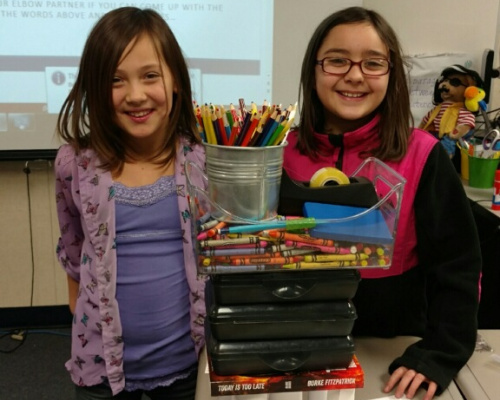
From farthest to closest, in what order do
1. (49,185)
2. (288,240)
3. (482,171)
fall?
(49,185) < (482,171) < (288,240)

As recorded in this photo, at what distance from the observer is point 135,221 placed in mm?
979

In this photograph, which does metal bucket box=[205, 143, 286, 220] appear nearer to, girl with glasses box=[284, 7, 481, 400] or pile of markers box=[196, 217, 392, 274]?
pile of markers box=[196, 217, 392, 274]

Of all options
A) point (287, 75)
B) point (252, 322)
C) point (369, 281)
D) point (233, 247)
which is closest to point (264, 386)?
point (252, 322)

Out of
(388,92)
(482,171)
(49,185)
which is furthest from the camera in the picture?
(49,185)

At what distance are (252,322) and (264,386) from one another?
8cm

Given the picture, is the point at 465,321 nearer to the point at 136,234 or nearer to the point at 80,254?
the point at 136,234

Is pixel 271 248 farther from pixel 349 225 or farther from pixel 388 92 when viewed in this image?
pixel 388 92

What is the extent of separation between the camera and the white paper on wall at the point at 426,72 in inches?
94.8

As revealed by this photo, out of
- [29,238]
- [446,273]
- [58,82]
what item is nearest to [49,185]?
[29,238]

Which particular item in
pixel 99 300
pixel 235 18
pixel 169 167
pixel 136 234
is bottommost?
pixel 99 300

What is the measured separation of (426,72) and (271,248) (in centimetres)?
217

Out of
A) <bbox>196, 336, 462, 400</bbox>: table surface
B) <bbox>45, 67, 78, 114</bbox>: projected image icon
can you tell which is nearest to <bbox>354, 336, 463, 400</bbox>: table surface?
<bbox>196, 336, 462, 400</bbox>: table surface

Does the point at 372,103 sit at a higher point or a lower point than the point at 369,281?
higher

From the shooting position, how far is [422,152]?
88 centimetres
